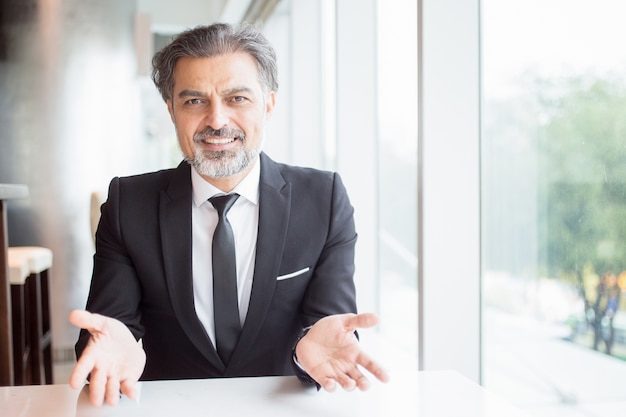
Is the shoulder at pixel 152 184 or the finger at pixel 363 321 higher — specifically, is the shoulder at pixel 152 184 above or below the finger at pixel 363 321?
above

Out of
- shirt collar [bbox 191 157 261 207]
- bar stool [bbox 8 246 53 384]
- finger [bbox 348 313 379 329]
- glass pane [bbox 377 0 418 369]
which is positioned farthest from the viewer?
glass pane [bbox 377 0 418 369]

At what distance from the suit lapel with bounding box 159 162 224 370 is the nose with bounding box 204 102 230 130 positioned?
0.60ft

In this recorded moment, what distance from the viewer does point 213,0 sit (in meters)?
7.09

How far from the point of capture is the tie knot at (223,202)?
1636 mm

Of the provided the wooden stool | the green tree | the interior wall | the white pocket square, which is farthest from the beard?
the interior wall

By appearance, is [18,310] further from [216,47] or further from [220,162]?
[216,47]

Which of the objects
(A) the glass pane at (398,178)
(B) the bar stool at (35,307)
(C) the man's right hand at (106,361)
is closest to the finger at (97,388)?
(C) the man's right hand at (106,361)

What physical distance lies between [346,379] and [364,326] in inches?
4.0

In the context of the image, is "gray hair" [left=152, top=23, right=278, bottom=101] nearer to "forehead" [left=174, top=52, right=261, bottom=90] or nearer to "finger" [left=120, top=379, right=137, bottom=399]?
"forehead" [left=174, top=52, right=261, bottom=90]

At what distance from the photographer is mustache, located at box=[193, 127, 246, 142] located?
165 cm

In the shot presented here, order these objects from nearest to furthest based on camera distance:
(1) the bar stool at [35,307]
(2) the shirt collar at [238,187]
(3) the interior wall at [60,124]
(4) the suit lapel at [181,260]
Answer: (4) the suit lapel at [181,260], (2) the shirt collar at [238,187], (1) the bar stool at [35,307], (3) the interior wall at [60,124]

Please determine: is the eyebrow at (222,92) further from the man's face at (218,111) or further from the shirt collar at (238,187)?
the shirt collar at (238,187)

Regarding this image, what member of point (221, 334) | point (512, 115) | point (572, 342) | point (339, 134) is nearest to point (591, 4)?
point (512, 115)

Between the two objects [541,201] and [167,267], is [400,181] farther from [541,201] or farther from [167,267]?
[167,267]
